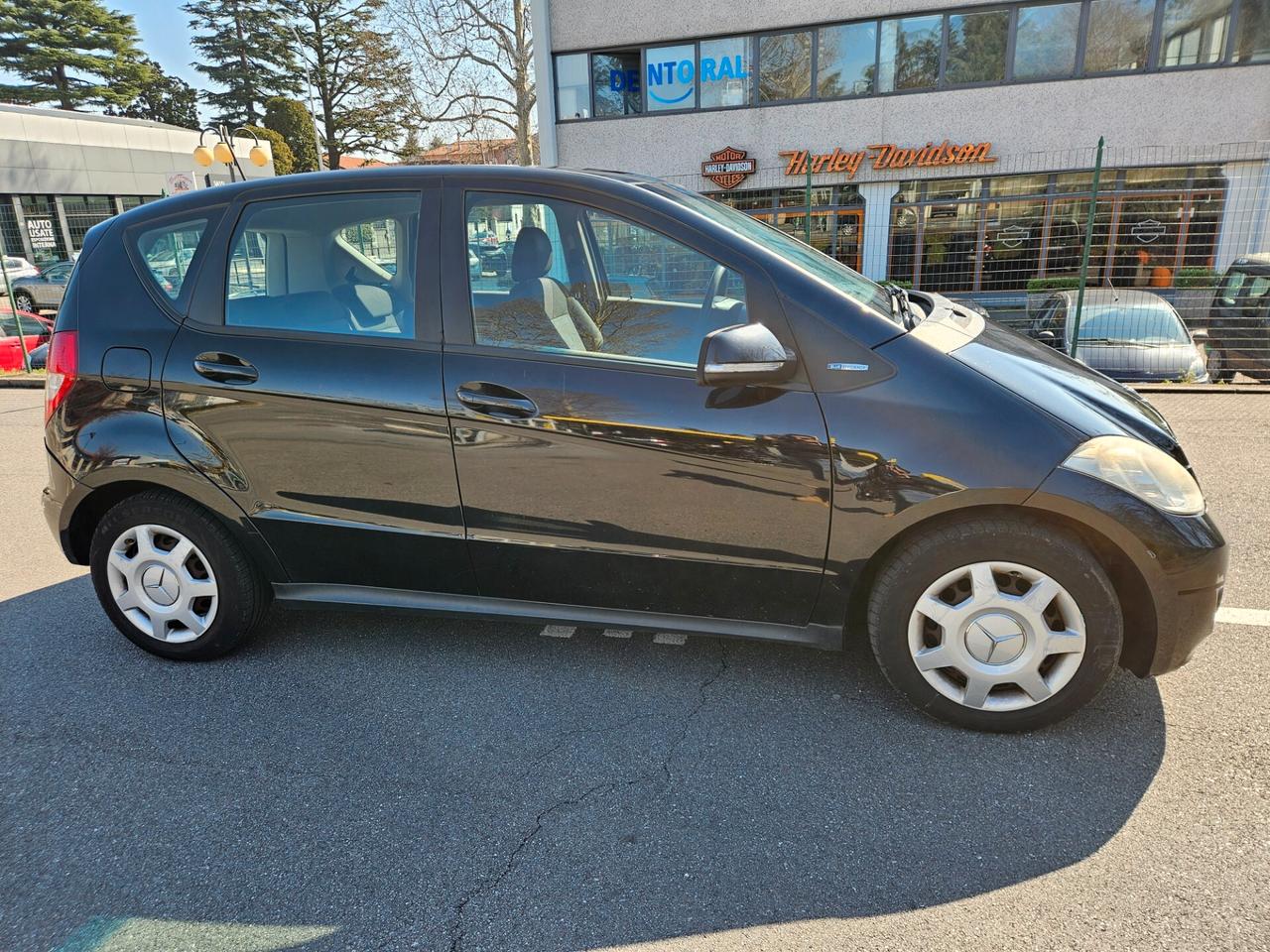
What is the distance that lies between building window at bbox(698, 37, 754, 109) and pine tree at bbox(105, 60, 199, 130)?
44600mm

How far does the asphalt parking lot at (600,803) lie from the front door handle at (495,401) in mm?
1034

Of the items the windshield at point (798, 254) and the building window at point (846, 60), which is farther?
the building window at point (846, 60)

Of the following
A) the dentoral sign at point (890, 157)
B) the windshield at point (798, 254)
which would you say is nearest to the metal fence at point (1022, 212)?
the dentoral sign at point (890, 157)

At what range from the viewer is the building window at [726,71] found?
19.1m

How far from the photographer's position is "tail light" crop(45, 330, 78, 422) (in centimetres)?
321

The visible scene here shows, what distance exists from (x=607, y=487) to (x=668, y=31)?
63.8 feet

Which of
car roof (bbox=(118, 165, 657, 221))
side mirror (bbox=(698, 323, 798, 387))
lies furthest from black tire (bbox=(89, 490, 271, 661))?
side mirror (bbox=(698, 323, 798, 387))

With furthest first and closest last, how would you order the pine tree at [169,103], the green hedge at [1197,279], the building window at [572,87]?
the pine tree at [169,103], the building window at [572,87], the green hedge at [1197,279]

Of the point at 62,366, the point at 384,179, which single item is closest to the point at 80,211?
the point at 62,366

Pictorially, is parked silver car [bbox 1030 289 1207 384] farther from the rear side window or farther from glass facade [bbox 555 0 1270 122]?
glass facade [bbox 555 0 1270 122]

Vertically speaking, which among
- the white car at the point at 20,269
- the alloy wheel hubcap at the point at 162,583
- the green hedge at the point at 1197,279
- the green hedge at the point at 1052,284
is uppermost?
the white car at the point at 20,269

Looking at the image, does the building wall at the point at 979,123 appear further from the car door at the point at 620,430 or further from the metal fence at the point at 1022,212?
the car door at the point at 620,430

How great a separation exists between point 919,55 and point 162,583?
19.4m

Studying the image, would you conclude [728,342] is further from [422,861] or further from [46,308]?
[46,308]
